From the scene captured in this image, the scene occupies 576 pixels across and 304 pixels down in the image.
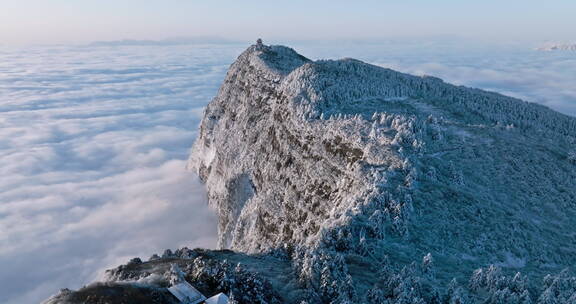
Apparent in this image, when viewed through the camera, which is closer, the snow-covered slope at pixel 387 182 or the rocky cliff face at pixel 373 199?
the rocky cliff face at pixel 373 199

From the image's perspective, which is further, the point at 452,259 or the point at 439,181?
the point at 439,181

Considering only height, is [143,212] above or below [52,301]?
below

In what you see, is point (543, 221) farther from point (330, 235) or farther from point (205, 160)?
point (205, 160)

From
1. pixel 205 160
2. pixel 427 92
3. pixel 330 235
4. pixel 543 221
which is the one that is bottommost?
pixel 205 160

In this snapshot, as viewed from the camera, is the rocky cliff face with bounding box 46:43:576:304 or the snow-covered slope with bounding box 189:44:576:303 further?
the snow-covered slope with bounding box 189:44:576:303

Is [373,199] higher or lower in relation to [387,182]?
lower

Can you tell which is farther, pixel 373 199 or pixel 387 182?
pixel 387 182

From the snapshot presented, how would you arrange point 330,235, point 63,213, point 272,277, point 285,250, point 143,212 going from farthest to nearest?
point 63,213 < point 143,212 < point 285,250 < point 330,235 < point 272,277

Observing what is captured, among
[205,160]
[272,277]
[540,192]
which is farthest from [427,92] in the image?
[272,277]
